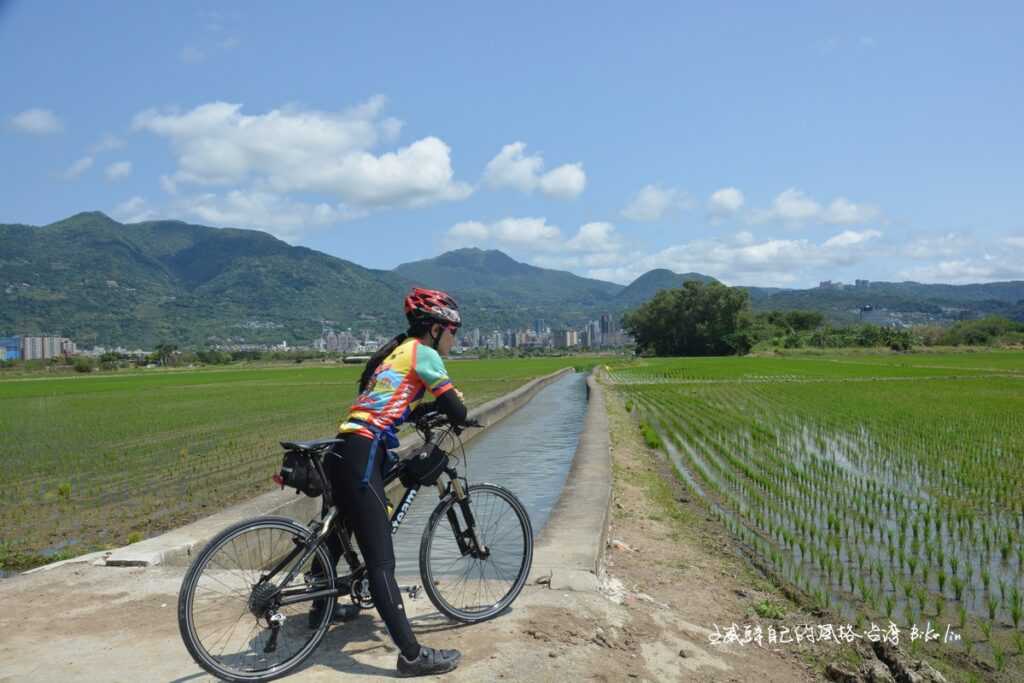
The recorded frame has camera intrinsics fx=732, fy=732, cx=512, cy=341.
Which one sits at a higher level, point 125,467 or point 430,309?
point 430,309

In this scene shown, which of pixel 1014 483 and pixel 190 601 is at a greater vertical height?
pixel 190 601

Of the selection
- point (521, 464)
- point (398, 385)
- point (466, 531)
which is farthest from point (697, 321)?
point (398, 385)

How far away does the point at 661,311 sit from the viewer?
91.6 m

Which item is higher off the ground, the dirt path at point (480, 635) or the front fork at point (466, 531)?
the front fork at point (466, 531)

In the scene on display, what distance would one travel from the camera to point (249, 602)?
327 cm

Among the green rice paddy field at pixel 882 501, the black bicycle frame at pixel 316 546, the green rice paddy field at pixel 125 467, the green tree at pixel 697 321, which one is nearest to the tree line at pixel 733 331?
the green tree at pixel 697 321

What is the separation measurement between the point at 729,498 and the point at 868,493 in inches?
64.7

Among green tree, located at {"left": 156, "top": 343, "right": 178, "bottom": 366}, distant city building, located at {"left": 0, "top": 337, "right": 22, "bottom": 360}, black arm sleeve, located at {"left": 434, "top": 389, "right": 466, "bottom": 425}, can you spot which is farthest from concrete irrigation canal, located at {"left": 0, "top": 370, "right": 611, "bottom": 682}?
distant city building, located at {"left": 0, "top": 337, "right": 22, "bottom": 360}

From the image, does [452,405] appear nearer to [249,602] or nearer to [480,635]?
[480,635]

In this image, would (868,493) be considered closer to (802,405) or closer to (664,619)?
(664,619)

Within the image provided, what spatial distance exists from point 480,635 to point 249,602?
1.13m

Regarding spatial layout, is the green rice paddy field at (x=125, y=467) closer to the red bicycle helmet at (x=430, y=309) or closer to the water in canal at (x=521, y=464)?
the water in canal at (x=521, y=464)

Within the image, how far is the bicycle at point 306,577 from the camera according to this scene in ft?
10.4

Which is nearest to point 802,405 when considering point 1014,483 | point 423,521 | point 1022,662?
point 1014,483
